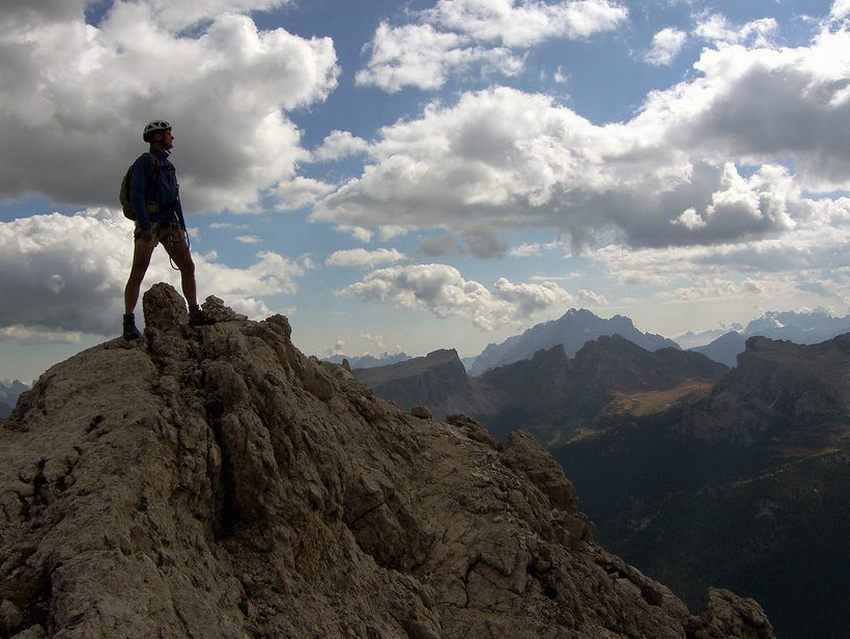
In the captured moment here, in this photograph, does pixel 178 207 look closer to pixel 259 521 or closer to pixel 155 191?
pixel 155 191

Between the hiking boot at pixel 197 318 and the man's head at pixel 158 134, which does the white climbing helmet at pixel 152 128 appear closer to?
the man's head at pixel 158 134

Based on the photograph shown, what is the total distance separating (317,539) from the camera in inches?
640

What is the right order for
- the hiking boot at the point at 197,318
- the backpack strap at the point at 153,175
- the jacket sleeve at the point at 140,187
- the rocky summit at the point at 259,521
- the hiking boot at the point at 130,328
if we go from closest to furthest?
the rocky summit at the point at 259,521 → the jacket sleeve at the point at 140,187 → the backpack strap at the point at 153,175 → the hiking boot at the point at 130,328 → the hiking boot at the point at 197,318

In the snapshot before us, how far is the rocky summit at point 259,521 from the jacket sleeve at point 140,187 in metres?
4.12

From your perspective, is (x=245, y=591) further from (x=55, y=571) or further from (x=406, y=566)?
(x=406, y=566)

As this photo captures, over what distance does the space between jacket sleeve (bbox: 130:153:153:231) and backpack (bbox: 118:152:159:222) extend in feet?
0.67

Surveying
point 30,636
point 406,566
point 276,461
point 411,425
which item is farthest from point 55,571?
point 411,425

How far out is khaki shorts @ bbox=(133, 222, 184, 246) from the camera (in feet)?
59.8

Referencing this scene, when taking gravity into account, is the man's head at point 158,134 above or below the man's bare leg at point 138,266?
above

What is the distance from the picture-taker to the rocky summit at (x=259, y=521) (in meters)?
10.9

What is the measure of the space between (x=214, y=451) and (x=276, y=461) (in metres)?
2.00

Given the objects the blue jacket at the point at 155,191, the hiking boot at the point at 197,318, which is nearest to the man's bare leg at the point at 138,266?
the blue jacket at the point at 155,191

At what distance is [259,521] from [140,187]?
981cm

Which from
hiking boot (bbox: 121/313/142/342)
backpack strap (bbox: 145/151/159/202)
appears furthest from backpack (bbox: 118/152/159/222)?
hiking boot (bbox: 121/313/142/342)
